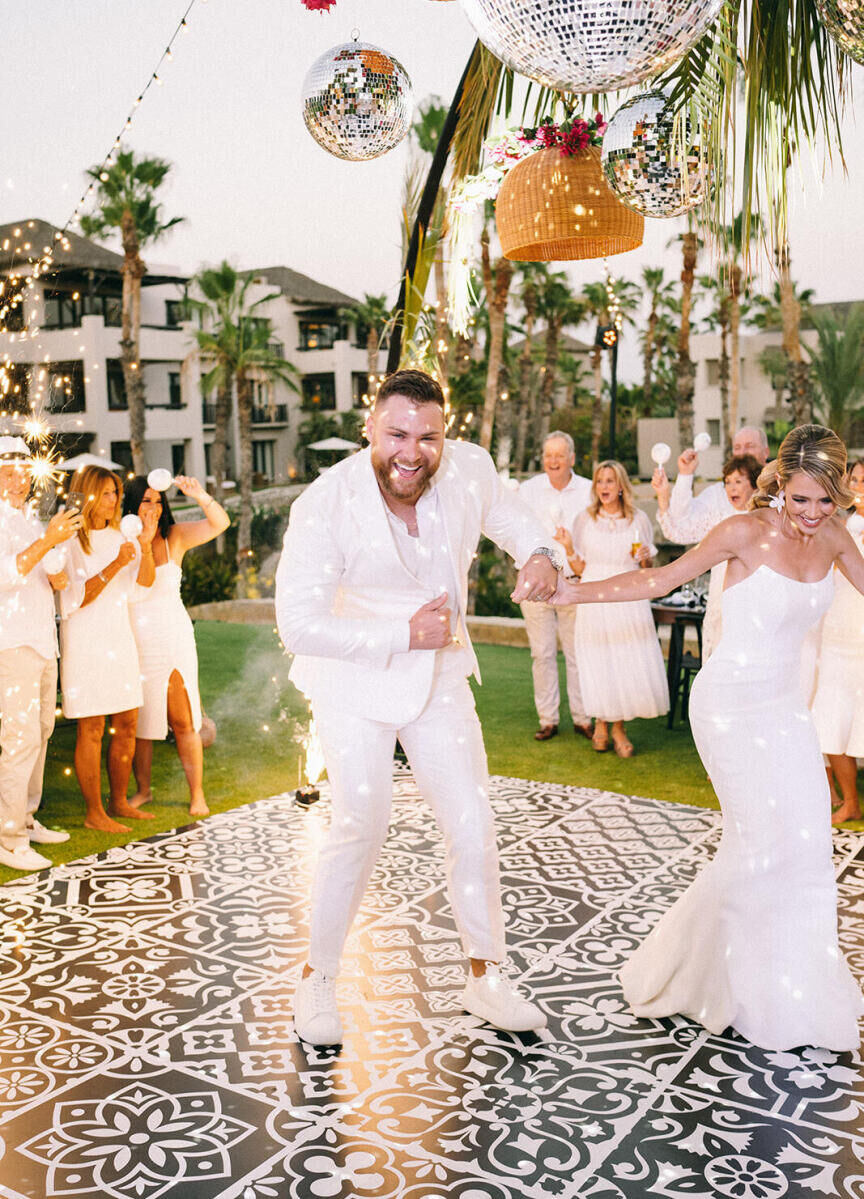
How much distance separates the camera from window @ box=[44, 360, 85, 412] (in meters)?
5.20

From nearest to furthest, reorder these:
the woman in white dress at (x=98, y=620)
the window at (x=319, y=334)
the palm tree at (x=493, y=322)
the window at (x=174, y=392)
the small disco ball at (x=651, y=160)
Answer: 1. the small disco ball at (x=651, y=160)
2. the woman in white dress at (x=98, y=620)
3. the palm tree at (x=493, y=322)
4. the window at (x=174, y=392)
5. the window at (x=319, y=334)

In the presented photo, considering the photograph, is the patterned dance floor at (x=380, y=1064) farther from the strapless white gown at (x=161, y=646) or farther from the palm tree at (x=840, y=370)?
the palm tree at (x=840, y=370)

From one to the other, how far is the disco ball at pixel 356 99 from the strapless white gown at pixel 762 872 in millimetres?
2643

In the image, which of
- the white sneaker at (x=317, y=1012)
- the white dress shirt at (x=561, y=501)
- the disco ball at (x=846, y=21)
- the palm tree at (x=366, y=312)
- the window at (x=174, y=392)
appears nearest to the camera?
the disco ball at (x=846, y=21)

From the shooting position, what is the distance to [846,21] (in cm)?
300

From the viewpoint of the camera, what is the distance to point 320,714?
331 cm

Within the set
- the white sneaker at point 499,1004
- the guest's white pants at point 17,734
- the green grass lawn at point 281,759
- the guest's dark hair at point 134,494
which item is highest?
the guest's dark hair at point 134,494

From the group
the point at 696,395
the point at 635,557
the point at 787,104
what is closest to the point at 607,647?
the point at 635,557

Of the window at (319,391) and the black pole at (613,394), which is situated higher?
the window at (319,391)

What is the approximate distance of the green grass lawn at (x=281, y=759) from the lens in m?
5.77

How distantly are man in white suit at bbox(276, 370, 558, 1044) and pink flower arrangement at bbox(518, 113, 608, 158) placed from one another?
202cm

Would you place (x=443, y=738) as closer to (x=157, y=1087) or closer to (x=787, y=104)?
(x=157, y=1087)

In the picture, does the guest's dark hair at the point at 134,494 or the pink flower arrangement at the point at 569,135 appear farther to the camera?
the guest's dark hair at the point at 134,494

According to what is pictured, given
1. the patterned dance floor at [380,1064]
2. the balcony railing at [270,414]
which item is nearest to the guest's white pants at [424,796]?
the patterned dance floor at [380,1064]
